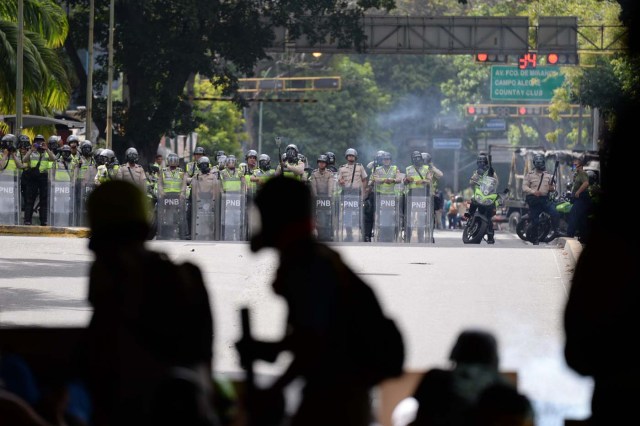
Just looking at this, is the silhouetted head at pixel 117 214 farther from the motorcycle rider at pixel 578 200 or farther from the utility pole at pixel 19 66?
the utility pole at pixel 19 66

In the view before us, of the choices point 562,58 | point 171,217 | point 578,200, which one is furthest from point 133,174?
point 562,58

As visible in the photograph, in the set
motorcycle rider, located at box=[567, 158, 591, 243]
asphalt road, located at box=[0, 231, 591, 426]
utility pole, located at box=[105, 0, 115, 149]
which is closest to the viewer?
asphalt road, located at box=[0, 231, 591, 426]

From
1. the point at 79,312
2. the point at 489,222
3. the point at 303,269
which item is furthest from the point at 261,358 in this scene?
the point at 489,222

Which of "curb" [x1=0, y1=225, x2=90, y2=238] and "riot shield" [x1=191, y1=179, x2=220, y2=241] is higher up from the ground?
"riot shield" [x1=191, y1=179, x2=220, y2=241]

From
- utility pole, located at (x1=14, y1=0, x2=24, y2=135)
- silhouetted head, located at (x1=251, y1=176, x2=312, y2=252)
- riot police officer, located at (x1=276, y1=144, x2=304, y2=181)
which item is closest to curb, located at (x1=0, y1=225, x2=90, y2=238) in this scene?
utility pole, located at (x1=14, y1=0, x2=24, y2=135)

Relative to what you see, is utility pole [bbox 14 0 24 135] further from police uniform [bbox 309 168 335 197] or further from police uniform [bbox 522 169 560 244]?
police uniform [bbox 522 169 560 244]

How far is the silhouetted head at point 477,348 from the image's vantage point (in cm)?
612

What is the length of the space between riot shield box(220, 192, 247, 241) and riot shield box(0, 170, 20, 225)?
4.05m

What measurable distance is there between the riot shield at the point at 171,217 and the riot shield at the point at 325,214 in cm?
258

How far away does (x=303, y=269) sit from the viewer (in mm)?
5289

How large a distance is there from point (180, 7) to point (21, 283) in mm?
27596

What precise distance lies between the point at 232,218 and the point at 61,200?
3.47 m

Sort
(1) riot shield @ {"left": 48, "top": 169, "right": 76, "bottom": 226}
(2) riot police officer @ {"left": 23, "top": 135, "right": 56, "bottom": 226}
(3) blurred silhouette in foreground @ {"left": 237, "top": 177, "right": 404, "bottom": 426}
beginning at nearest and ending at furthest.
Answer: (3) blurred silhouette in foreground @ {"left": 237, "top": 177, "right": 404, "bottom": 426} < (1) riot shield @ {"left": 48, "top": 169, "right": 76, "bottom": 226} < (2) riot police officer @ {"left": 23, "top": 135, "right": 56, "bottom": 226}

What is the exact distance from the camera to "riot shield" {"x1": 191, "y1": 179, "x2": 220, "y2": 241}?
3122 cm
